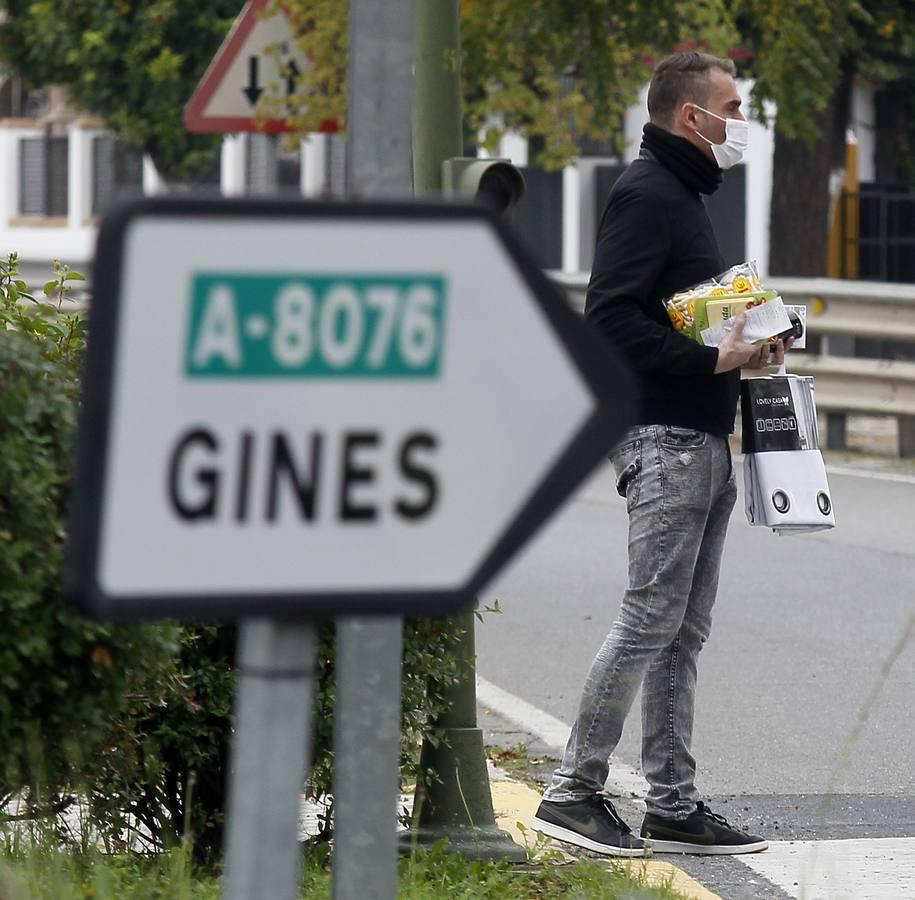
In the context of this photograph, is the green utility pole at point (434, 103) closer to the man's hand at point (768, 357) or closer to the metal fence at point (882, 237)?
the man's hand at point (768, 357)

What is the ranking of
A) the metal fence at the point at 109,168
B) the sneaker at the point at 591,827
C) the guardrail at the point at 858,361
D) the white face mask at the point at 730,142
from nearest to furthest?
1. the sneaker at the point at 591,827
2. the white face mask at the point at 730,142
3. the guardrail at the point at 858,361
4. the metal fence at the point at 109,168

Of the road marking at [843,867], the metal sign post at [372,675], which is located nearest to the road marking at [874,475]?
the road marking at [843,867]

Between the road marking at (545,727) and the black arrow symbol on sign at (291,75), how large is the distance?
4.86 metres

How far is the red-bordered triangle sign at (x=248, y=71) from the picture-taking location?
11781 millimetres

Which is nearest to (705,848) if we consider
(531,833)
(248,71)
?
(531,833)

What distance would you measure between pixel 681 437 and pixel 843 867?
3.46ft

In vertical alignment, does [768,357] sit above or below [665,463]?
above

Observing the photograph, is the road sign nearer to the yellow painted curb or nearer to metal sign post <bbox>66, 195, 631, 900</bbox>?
metal sign post <bbox>66, 195, 631, 900</bbox>

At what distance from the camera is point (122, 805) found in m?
4.43

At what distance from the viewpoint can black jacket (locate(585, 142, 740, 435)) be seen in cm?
513

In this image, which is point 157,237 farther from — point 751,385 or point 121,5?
point 121,5

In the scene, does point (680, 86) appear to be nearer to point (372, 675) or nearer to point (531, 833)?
point (531, 833)

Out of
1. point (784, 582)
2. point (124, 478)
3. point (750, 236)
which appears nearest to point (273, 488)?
point (124, 478)

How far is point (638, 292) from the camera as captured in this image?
17.0 feet
